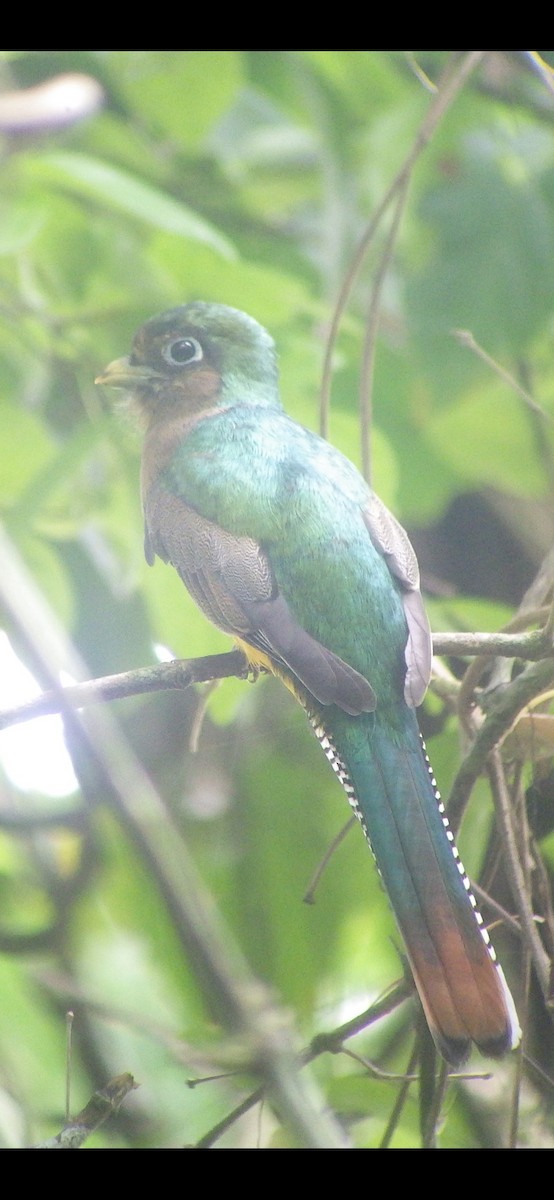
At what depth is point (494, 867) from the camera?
4.78 feet

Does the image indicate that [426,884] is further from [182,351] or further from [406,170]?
[406,170]

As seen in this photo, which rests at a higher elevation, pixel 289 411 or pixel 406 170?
pixel 406 170

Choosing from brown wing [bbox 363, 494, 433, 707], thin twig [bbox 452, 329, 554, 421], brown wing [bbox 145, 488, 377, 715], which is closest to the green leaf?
thin twig [bbox 452, 329, 554, 421]

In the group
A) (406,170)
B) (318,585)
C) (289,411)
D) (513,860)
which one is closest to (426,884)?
(513,860)

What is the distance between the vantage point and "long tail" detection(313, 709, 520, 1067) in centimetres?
117

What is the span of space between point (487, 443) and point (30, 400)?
761mm

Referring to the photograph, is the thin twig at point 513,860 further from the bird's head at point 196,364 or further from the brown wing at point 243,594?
the bird's head at point 196,364

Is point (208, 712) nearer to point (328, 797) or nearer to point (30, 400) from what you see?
point (328, 797)

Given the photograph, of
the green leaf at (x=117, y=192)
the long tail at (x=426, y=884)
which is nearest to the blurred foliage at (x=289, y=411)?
the green leaf at (x=117, y=192)

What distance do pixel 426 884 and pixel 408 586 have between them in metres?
0.37

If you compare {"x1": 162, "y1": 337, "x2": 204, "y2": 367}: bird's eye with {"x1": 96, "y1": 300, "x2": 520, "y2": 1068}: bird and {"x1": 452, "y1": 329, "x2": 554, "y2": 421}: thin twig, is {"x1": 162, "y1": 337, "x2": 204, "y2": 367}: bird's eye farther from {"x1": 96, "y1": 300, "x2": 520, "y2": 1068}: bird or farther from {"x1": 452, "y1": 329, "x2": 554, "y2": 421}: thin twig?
{"x1": 452, "y1": 329, "x2": 554, "y2": 421}: thin twig

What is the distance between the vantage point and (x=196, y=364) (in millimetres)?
1688
